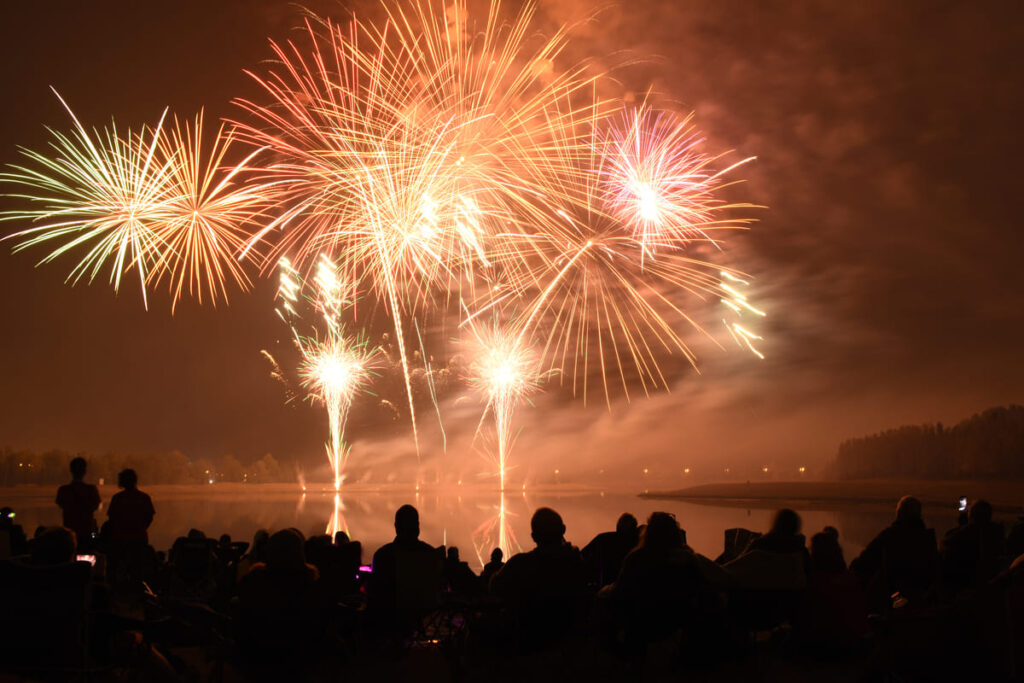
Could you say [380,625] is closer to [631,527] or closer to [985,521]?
[631,527]

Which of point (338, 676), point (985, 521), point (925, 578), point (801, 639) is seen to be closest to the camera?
point (338, 676)

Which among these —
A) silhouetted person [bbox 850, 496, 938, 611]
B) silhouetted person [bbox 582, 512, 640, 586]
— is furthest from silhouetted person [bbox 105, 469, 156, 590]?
silhouetted person [bbox 850, 496, 938, 611]

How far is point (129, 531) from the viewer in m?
7.63

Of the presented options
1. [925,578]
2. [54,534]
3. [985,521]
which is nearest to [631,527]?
[925,578]

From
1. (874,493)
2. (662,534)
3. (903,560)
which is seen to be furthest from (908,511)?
(874,493)

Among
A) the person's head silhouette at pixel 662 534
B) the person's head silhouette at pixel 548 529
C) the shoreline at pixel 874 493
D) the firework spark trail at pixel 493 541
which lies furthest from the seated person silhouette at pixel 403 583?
the shoreline at pixel 874 493

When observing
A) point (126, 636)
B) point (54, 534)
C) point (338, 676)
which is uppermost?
point (54, 534)

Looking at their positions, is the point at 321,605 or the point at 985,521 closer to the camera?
the point at 321,605

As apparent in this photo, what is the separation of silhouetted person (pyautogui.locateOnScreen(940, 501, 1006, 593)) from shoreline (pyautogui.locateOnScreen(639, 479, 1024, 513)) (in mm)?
69023

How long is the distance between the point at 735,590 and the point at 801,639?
2.87 ft

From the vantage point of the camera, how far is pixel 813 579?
17.5 ft

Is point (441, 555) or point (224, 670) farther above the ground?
point (441, 555)

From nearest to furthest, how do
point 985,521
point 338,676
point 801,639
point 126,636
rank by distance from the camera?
1. point 126,636
2. point 338,676
3. point 801,639
4. point 985,521

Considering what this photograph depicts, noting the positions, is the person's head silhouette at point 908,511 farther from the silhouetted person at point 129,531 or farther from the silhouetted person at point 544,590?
the silhouetted person at point 129,531
